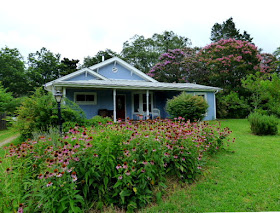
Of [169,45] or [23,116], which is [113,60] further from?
[169,45]

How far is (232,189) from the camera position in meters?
3.24

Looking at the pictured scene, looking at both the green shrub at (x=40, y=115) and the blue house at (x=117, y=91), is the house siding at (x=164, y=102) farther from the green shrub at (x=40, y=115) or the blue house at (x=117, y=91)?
the green shrub at (x=40, y=115)

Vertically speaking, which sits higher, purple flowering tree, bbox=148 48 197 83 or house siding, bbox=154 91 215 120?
purple flowering tree, bbox=148 48 197 83

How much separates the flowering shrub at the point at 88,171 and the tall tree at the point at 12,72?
27390 millimetres

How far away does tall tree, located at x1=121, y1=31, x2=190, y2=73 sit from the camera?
30.0m

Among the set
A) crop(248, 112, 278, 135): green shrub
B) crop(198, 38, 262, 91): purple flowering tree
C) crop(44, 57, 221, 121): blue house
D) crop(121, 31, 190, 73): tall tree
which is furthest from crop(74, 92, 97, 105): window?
crop(121, 31, 190, 73): tall tree

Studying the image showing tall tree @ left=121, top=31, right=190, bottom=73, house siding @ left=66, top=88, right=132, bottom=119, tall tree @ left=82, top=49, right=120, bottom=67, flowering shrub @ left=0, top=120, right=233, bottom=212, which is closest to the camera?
flowering shrub @ left=0, top=120, right=233, bottom=212

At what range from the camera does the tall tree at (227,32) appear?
93.8ft

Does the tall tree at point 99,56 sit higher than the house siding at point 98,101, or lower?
higher

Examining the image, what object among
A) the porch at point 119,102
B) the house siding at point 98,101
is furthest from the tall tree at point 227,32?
the house siding at point 98,101

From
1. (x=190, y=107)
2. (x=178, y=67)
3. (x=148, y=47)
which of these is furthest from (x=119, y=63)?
(x=148, y=47)

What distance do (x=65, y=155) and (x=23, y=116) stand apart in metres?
6.01

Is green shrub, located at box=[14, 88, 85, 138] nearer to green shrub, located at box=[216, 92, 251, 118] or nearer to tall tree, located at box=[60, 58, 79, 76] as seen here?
green shrub, located at box=[216, 92, 251, 118]

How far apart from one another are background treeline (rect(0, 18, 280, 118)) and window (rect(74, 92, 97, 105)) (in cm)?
671
